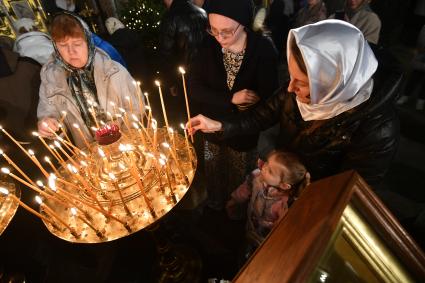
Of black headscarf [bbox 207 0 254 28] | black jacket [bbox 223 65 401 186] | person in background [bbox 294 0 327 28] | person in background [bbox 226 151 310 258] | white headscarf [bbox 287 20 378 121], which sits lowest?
person in background [bbox 226 151 310 258]

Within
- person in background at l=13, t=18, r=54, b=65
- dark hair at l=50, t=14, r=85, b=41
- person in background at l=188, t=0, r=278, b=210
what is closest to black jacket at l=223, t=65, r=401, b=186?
person in background at l=188, t=0, r=278, b=210

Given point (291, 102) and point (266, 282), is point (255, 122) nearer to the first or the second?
point (291, 102)

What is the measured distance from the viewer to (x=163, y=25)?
4.41 m

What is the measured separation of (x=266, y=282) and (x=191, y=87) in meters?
2.47

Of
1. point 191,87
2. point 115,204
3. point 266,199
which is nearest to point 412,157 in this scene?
point 266,199

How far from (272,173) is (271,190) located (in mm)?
261

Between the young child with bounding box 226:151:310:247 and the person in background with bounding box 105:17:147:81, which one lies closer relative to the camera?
the young child with bounding box 226:151:310:247

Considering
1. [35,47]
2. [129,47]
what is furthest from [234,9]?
[129,47]

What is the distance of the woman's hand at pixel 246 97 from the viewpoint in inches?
92.3

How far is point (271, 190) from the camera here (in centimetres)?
237

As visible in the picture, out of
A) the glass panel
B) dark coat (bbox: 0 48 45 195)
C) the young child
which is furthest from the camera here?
dark coat (bbox: 0 48 45 195)

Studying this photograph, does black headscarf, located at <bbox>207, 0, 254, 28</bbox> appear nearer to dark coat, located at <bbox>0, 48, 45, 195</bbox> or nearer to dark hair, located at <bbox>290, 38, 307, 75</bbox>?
dark hair, located at <bbox>290, 38, 307, 75</bbox>

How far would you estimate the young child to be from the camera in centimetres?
210

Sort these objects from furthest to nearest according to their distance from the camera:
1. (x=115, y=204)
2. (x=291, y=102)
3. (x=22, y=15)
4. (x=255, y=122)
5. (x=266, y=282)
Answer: (x=22, y=15), (x=255, y=122), (x=291, y=102), (x=115, y=204), (x=266, y=282)
